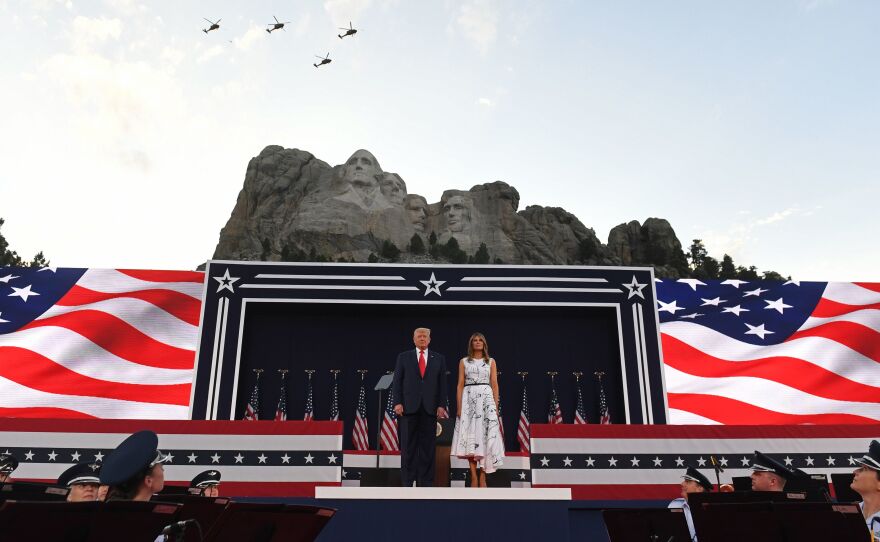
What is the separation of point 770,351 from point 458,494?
825 centimetres

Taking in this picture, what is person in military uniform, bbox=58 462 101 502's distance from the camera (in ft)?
14.4

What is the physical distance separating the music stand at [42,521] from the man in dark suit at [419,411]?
17.9 ft

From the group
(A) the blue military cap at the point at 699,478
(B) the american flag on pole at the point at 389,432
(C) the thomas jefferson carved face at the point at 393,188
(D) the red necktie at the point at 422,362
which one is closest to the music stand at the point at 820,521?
(A) the blue military cap at the point at 699,478

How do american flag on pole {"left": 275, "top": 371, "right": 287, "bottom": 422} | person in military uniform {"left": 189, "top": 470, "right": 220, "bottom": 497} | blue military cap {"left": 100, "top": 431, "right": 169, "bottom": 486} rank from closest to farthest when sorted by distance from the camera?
1. blue military cap {"left": 100, "top": 431, "right": 169, "bottom": 486}
2. person in military uniform {"left": 189, "top": 470, "right": 220, "bottom": 497}
3. american flag on pole {"left": 275, "top": 371, "right": 287, "bottom": 422}

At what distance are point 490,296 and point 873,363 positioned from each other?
648 cm

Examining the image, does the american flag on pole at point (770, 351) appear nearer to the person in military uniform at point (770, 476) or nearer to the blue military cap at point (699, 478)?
the blue military cap at point (699, 478)

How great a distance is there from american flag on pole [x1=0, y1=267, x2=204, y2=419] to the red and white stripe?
3164mm

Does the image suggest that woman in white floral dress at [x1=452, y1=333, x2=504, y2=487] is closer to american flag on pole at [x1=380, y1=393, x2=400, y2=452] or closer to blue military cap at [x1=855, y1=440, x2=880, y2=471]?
american flag on pole at [x1=380, y1=393, x2=400, y2=452]

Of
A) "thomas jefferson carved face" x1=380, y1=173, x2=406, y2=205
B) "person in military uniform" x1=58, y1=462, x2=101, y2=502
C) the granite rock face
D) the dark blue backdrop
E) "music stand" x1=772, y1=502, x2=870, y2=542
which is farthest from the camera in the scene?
"thomas jefferson carved face" x1=380, y1=173, x2=406, y2=205

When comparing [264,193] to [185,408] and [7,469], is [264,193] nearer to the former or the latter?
[185,408]

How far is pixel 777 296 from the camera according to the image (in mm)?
12023

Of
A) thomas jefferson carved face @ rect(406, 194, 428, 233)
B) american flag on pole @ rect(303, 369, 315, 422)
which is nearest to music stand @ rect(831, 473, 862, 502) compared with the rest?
american flag on pole @ rect(303, 369, 315, 422)

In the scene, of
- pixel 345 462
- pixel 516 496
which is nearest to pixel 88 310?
Result: pixel 345 462

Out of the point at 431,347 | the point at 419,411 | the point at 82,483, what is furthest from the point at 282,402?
the point at 82,483
